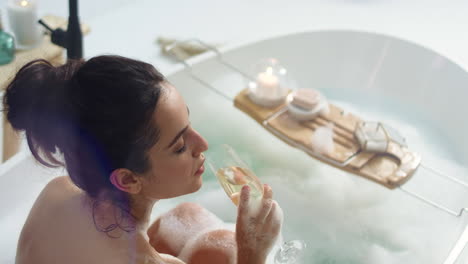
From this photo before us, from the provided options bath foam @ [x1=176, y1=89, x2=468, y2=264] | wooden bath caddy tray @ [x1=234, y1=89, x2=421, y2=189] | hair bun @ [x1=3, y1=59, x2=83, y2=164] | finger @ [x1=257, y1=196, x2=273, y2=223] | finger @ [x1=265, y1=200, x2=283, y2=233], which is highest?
hair bun @ [x1=3, y1=59, x2=83, y2=164]

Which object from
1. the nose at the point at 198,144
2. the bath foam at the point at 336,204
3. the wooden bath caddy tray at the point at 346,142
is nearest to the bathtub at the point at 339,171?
the bath foam at the point at 336,204

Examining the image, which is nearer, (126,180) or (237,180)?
(126,180)

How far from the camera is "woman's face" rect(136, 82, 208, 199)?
104 cm

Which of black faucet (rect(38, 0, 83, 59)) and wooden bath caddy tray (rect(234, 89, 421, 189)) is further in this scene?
wooden bath caddy tray (rect(234, 89, 421, 189))

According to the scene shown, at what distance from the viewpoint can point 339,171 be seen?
2229 mm

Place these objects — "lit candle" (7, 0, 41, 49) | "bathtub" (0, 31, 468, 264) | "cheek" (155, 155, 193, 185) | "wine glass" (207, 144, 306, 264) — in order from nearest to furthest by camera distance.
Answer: "cheek" (155, 155, 193, 185)
"wine glass" (207, 144, 306, 264)
"bathtub" (0, 31, 468, 264)
"lit candle" (7, 0, 41, 49)

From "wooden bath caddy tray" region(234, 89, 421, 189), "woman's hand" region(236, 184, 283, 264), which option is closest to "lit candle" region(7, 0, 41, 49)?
"wooden bath caddy tray" region(234, 89, 421, 189)

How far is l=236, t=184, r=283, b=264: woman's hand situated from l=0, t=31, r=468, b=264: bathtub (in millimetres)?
613

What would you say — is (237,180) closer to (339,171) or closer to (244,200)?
(244,200)

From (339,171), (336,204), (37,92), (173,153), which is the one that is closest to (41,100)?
(37,92)

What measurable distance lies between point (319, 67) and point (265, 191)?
1.57 meters

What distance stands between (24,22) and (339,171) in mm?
1385

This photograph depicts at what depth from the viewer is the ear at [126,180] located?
1.04 m

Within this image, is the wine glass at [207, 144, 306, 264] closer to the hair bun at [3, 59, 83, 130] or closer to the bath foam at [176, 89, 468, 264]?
the bath foam at [176, 89, 468, 264]
